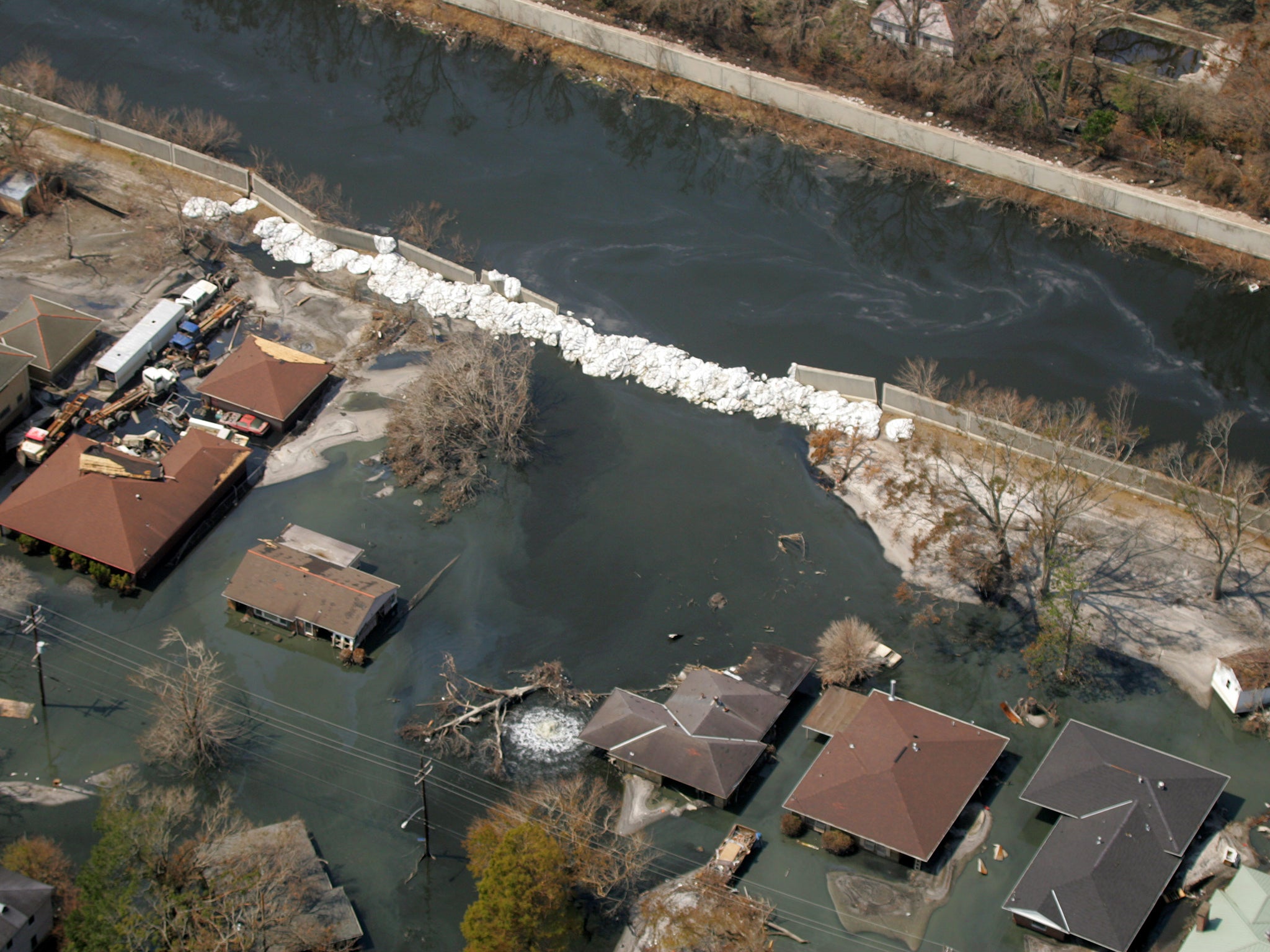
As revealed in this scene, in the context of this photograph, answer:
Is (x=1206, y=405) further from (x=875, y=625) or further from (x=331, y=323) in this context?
(x=331, y=323)

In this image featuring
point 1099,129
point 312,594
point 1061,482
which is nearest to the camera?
point 312,594

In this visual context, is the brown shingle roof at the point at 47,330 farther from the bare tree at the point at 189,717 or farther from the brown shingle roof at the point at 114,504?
the bare tree at the point at 189,717

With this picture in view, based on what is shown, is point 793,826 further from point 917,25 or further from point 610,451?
point 917,25

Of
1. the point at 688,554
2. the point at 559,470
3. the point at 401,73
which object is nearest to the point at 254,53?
the point at 401,73

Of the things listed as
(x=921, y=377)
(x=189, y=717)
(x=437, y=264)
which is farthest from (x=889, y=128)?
(x=189, y=717)

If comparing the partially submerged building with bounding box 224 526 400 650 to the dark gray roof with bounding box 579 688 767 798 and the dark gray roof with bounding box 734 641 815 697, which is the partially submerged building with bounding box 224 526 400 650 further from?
the dark gray roof with bounding box 734 641 815 697
